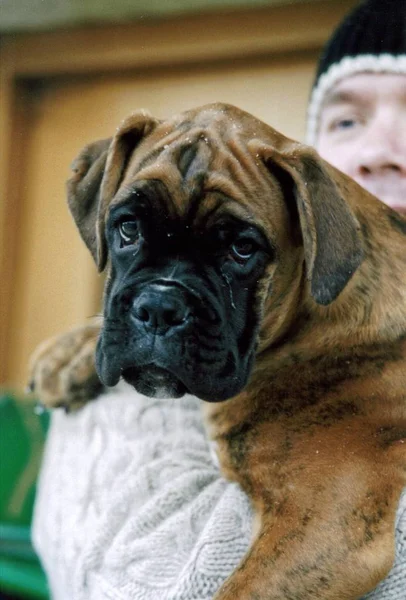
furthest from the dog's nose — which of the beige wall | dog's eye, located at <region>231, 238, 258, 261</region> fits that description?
the beige wall

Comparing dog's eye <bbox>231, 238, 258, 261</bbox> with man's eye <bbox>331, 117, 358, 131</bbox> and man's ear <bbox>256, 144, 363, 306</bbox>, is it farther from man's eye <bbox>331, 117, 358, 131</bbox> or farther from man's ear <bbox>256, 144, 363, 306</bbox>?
man's eye <bbox>331, 117, 358, 131</bbox>

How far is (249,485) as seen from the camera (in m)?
1.58

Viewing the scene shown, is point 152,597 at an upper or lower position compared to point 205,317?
lower

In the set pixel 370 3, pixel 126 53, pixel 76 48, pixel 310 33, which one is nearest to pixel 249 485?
pixel 370 3

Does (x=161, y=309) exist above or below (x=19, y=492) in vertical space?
above

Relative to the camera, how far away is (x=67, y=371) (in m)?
2.14

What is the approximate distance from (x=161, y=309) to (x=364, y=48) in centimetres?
167

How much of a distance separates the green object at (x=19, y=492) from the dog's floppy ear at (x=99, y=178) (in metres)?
1.55

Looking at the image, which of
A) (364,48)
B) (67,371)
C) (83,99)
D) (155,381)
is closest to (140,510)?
(155,381)

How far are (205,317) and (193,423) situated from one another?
1.84 feet

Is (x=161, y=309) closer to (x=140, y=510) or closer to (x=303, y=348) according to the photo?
(x=303, y=348)

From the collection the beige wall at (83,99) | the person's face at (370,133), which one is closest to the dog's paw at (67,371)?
the person's face at (370,133)

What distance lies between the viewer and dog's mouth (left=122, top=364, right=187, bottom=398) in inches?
59.4

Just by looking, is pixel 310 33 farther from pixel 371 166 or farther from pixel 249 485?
pixel 249 485
